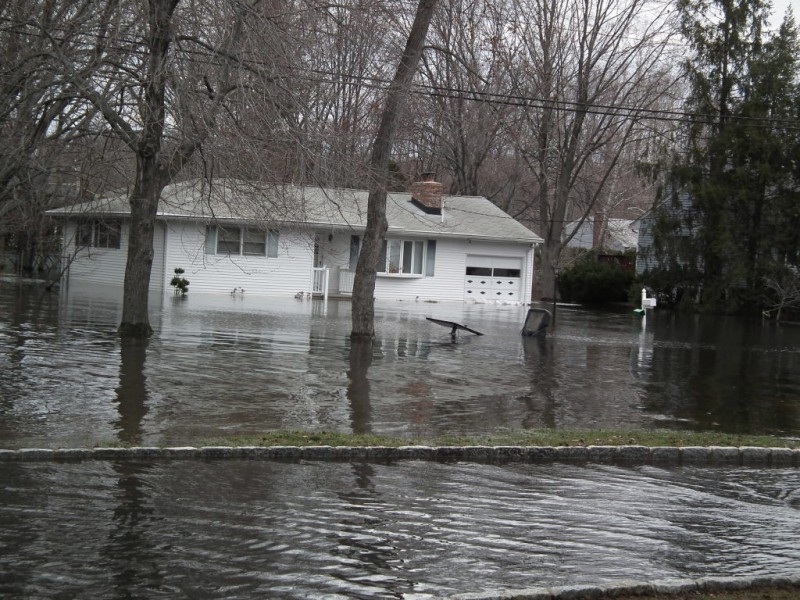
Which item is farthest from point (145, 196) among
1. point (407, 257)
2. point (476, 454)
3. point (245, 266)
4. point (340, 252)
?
point (407, 257)

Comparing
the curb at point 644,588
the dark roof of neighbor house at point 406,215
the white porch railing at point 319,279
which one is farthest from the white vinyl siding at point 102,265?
the curb at point 644,588

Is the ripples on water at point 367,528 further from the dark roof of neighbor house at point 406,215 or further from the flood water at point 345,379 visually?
the dark roof of neighbor house at point 406,215

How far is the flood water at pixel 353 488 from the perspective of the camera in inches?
216

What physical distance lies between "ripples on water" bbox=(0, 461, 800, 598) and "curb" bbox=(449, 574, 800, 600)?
0.30m

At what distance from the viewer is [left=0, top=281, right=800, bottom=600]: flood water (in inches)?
216

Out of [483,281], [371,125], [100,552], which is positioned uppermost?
[371,125]

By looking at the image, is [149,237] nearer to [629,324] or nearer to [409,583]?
[409,583]

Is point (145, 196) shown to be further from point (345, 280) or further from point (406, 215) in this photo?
point (406, 215)

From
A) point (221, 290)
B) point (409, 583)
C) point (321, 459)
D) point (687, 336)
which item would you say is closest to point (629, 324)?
point (687, 336)

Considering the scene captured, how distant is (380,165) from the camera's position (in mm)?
19453

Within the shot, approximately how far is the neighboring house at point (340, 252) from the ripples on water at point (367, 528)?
24.5m

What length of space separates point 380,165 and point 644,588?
598 inches

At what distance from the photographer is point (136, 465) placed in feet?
26.3

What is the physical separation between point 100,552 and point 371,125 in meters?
31.0
